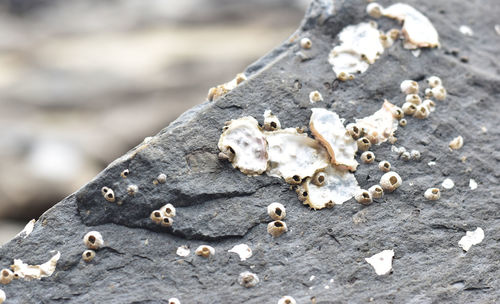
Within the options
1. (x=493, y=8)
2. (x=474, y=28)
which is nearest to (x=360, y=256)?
(x=474, y=28)

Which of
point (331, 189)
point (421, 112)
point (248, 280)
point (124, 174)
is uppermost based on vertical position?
point (124, 174)

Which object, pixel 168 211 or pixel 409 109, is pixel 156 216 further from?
pixel 409 109

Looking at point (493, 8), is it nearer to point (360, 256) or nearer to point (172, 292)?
point (360, 256)

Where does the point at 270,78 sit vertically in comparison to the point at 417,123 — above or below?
above

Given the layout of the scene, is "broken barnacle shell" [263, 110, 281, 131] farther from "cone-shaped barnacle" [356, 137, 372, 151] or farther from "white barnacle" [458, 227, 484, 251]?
"white barnacle" [458, 227, 484, 251]

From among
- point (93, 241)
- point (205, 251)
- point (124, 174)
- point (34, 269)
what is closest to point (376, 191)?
point (205, 251)
